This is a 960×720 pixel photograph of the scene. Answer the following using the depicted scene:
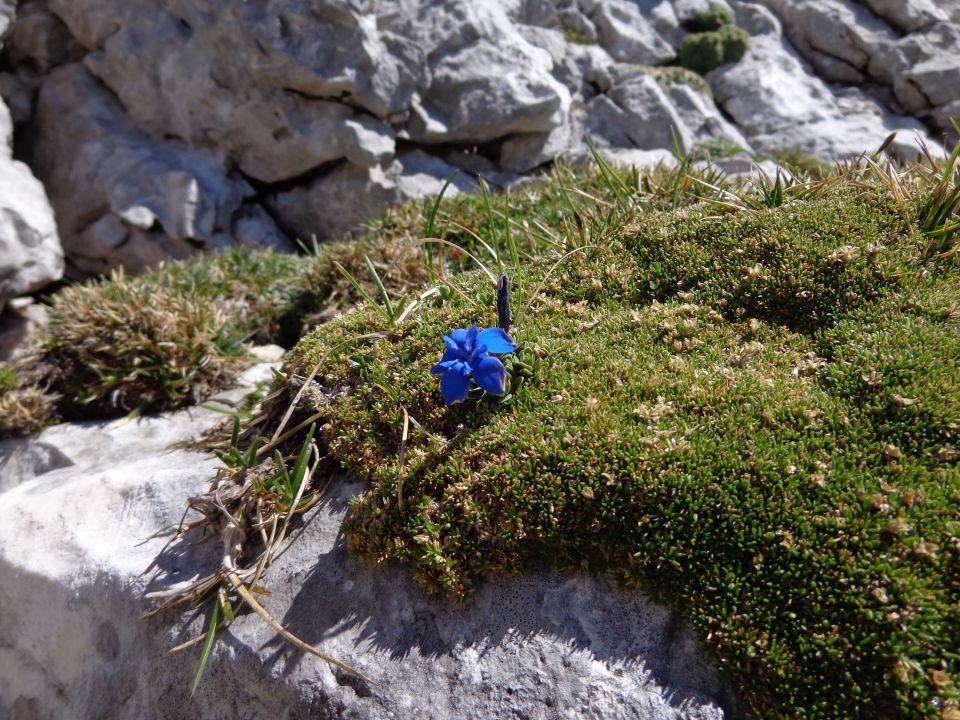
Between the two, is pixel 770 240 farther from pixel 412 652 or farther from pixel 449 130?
pixel 449 130

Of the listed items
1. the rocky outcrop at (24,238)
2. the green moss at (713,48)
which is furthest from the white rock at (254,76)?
the green moss at (713,48)

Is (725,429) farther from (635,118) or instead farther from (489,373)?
(635,118)

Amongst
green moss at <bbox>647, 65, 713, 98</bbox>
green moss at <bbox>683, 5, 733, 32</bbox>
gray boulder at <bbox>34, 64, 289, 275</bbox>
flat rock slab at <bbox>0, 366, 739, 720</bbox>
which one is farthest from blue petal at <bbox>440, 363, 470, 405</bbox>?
green moss at <bbox>683, 5, 733, 32</bbox>

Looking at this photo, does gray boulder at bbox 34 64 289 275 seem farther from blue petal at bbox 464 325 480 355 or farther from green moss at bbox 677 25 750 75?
green moss at bbox 677 25 750 75

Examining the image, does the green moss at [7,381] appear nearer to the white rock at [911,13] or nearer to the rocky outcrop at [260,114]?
the rocky outcrop at [260,114]

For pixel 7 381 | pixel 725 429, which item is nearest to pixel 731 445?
pixel 725 429

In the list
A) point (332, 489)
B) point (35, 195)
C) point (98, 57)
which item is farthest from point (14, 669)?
point (98, 57)
